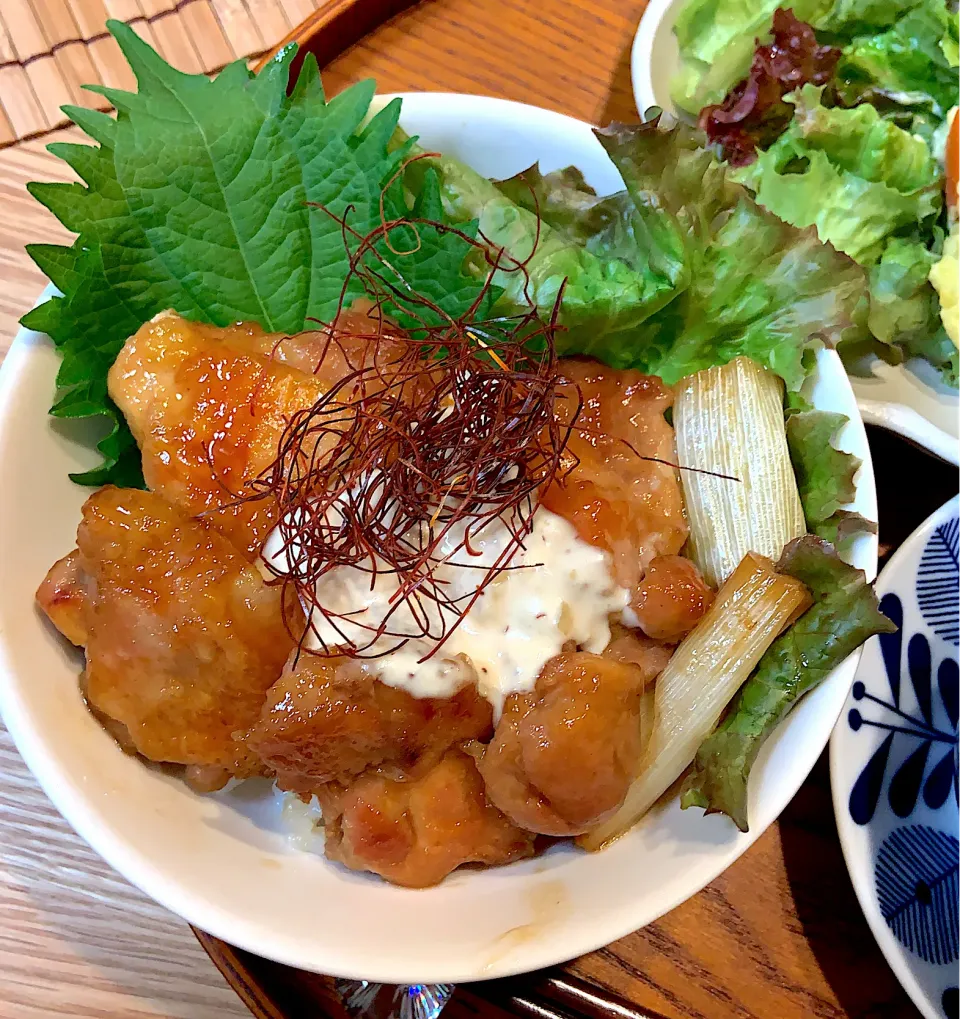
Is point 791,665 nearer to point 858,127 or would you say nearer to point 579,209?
point 579,209

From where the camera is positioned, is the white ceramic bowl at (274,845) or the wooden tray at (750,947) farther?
the wooden tray at (750,947)

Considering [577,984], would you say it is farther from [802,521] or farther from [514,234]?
[514,234]

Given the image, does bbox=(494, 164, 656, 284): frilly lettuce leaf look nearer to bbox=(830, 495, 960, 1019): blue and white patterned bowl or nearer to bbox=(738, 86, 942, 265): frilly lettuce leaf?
bbox=(738, 86, 942, 265): frilly lettuce leaf

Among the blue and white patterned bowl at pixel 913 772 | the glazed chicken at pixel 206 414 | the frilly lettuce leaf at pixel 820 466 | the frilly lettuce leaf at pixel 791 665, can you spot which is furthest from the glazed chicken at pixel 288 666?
the blue and white patterned bowl at pixel 913 772

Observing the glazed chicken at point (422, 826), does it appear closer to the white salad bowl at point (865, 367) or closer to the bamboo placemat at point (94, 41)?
the white salad bowl at point (865, 367)

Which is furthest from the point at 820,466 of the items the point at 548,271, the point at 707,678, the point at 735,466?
the point at 548,271
